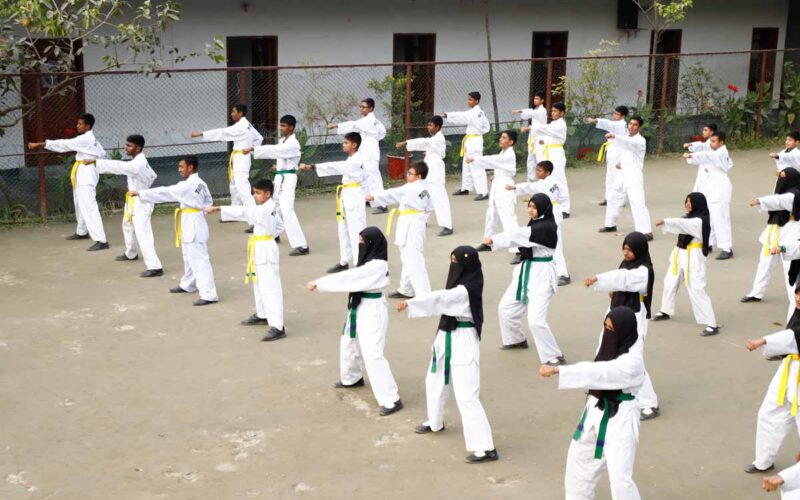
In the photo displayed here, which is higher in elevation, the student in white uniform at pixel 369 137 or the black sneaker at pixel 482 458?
the student in white uniform at pixel 369 137

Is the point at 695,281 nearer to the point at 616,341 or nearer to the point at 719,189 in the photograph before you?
the point at 719,189

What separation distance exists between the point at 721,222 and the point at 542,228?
180 inches

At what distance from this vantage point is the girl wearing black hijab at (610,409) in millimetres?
6180

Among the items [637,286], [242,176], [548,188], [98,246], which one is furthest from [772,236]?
[98,246]

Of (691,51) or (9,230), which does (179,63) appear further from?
(691,51)

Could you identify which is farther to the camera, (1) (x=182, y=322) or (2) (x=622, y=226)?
(2) (x=622, y=226)

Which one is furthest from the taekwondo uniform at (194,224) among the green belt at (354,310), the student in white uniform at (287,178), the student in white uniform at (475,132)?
the student in white uniform at (475,132)

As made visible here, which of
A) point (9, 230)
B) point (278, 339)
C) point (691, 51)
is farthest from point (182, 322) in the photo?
point (691, 51)

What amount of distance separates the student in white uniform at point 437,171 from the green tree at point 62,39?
9.66 feet

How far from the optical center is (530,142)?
627 inches

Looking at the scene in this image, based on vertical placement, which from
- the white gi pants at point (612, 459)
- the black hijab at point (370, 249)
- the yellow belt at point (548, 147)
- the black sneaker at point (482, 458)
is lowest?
the black sneaker at point (482, 458)

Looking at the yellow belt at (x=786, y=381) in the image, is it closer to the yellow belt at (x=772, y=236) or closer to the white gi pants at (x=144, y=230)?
the yellow belt at (x=772, y=236)

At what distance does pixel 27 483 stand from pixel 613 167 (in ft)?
33.3

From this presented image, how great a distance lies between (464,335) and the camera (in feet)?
24.0
